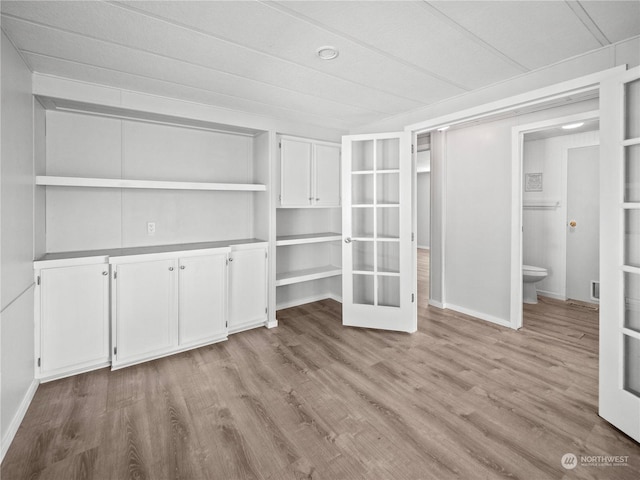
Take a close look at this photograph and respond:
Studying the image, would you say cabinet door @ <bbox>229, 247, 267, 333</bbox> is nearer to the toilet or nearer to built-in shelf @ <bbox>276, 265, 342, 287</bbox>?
built-in shelf @ <bbox>276, 265, 342, 287</bbox>

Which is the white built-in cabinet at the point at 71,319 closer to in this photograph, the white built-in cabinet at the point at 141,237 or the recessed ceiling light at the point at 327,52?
the white built-in cabinet at the point at 141,237

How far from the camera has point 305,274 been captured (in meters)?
4.00

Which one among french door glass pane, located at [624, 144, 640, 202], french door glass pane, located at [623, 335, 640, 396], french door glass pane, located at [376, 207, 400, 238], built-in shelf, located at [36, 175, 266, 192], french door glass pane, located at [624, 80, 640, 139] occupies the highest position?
french door glass pane, located at [624, 80, 640, 139]

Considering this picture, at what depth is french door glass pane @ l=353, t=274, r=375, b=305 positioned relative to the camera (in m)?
3.56

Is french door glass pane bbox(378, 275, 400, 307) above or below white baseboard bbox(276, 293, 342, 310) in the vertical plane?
above

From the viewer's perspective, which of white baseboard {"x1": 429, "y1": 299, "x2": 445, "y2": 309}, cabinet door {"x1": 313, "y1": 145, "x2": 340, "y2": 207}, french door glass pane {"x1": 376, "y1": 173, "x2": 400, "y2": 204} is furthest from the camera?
white baseboard {"x1": 429, "y1": 299, "x2": 445, "y2": 309}

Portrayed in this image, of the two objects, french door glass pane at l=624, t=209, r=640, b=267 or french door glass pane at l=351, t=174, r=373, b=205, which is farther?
french door glass pane at l=351, t=174, r=373, b=205

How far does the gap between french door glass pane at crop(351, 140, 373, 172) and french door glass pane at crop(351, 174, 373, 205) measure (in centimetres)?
10

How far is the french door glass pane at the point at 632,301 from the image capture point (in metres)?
1.79

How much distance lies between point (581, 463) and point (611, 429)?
1.45 feet

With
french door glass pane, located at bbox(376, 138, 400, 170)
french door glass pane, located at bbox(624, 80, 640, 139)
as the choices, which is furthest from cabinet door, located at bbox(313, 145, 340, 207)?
french door glass pane, located at bbox(624, 80, 640, 139)

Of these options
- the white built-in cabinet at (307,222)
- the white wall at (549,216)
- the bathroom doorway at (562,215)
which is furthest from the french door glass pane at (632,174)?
the white wall at (549,216)

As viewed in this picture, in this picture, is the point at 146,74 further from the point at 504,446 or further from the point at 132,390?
the point at 504,446

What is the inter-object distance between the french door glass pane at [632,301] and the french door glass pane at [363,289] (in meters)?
2.08
